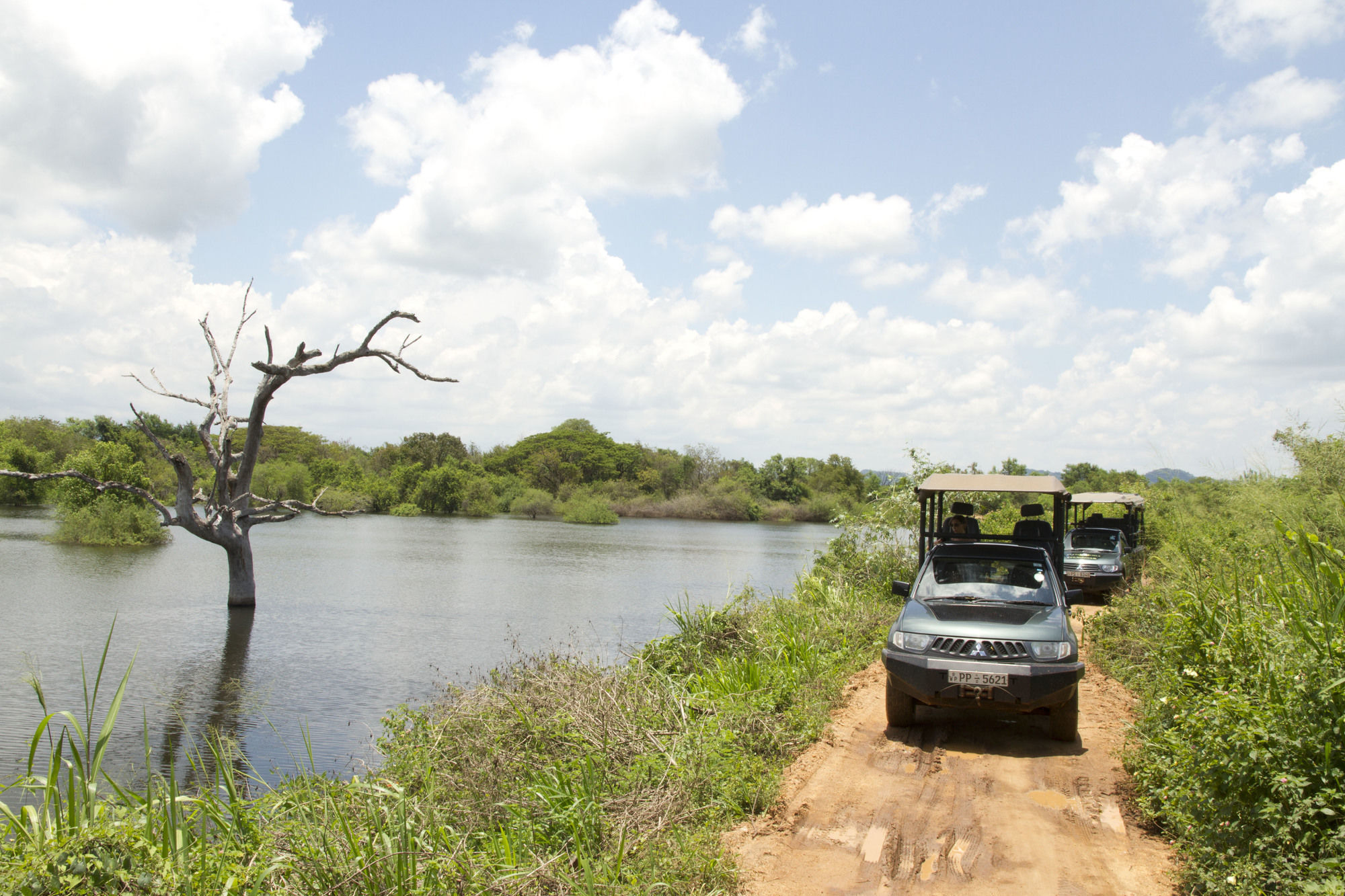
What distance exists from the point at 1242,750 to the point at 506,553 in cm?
3477

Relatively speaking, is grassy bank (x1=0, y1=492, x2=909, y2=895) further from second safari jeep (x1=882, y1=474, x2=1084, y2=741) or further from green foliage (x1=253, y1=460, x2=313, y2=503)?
green foliage (x1=253, y1=460, x2=313, y2=503)

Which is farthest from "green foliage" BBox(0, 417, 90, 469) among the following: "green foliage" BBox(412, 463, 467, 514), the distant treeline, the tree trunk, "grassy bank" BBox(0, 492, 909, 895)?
"grassy bank" BBox(0, 492, 909, 895)

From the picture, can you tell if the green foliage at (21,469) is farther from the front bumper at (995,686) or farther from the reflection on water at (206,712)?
the front bumper at (995,686)

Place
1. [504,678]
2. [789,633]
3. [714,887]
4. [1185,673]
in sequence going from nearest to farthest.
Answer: [714,887], [1185,673], [504,678], [789,633]

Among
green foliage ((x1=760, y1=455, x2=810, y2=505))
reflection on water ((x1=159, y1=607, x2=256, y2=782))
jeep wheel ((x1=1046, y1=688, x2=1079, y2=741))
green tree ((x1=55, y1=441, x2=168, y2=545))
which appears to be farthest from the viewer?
green foliage ((x1=760, y1=455, x2=810, y2=505))

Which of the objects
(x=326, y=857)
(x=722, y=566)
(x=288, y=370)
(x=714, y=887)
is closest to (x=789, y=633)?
(x=714, y=887)

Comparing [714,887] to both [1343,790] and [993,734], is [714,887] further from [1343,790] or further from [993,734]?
[993,734]

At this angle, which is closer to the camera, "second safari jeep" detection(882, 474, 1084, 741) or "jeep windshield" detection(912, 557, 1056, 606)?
"second safari jeep" detection(882, 474, 1084, 741)

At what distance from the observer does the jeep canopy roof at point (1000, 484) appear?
978cm

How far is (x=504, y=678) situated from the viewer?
30.8ft

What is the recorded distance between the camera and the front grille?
702cm

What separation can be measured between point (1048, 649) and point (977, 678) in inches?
25.7

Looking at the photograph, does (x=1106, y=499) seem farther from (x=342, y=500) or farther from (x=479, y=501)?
(x=479, y=501)

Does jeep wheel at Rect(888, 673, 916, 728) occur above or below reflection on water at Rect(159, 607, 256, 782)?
above
